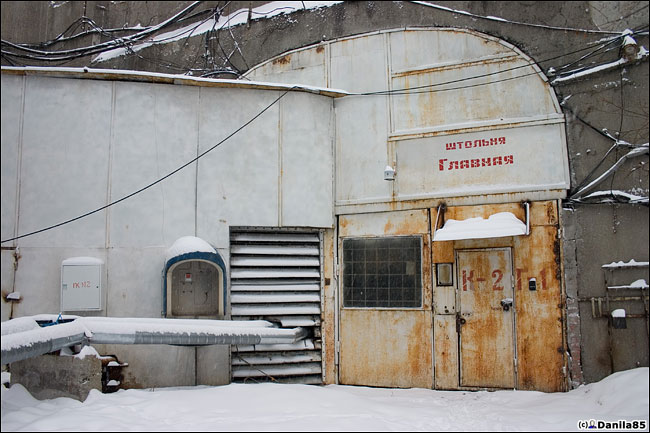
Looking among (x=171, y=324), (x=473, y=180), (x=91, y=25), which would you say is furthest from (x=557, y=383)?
(x=91, y=25)

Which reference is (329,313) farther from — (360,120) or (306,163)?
(360,120)

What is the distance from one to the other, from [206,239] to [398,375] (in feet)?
12.6

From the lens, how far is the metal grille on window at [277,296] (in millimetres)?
→ 9453

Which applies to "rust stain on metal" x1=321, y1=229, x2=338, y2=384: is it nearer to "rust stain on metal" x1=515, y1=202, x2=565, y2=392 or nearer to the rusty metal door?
the rusty metal door

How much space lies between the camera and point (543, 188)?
8742 millimetres

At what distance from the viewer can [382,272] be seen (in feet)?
31.4

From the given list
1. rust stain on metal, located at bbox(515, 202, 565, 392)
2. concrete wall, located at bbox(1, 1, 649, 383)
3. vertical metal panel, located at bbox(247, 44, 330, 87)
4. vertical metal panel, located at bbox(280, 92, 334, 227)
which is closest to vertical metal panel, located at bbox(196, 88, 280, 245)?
vertical metal panel, located at bbox(280, 92, 334, 227)

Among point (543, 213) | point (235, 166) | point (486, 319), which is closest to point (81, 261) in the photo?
point (235, 166)

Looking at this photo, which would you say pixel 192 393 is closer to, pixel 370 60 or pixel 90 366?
pixel 90 366

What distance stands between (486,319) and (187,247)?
4.75 m

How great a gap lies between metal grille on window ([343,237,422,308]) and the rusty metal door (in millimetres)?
787

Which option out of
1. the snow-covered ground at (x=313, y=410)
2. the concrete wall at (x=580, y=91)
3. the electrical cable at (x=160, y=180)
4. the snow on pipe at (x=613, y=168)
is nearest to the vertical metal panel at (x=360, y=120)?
the concrete wall at (x=580, y=91)

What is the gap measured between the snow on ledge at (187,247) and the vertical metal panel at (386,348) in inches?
101

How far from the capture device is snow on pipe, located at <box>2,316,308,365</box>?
6.52 meters
